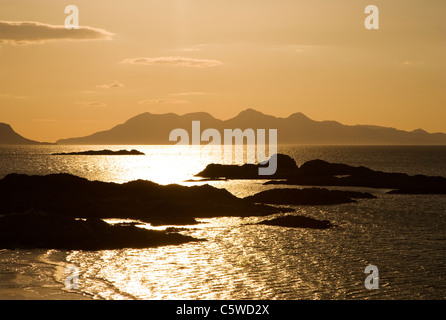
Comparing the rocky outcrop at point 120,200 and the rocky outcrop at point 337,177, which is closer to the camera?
the rocky outcrop at point 120,200

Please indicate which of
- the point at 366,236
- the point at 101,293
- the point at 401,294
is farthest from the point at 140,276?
the point at 366,236

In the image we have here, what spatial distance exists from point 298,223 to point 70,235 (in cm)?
2202

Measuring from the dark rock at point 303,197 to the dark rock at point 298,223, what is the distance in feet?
67.2

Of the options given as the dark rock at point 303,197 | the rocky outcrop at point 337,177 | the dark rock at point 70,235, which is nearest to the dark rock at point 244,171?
the rocky outcrop at point 337,177

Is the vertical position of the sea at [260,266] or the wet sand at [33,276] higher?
the wet sand at [33,276]

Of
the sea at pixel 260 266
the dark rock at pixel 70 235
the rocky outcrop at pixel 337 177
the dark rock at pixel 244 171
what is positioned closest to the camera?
the sea at pixel 260 266

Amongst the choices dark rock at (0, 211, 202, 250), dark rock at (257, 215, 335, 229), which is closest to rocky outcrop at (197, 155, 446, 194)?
dark rock at (257, 215, 335, 229)

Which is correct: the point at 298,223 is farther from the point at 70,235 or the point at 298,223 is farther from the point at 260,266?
the point at 70,235

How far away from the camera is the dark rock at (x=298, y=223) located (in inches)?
2151

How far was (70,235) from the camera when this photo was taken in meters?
45.6

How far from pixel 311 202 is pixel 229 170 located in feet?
187

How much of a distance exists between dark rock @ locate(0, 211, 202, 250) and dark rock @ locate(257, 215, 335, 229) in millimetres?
11670

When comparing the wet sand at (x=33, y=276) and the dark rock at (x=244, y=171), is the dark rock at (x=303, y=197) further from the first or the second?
the dark rock at (x=244, y=171)

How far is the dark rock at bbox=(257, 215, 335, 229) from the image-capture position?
54625 mm
